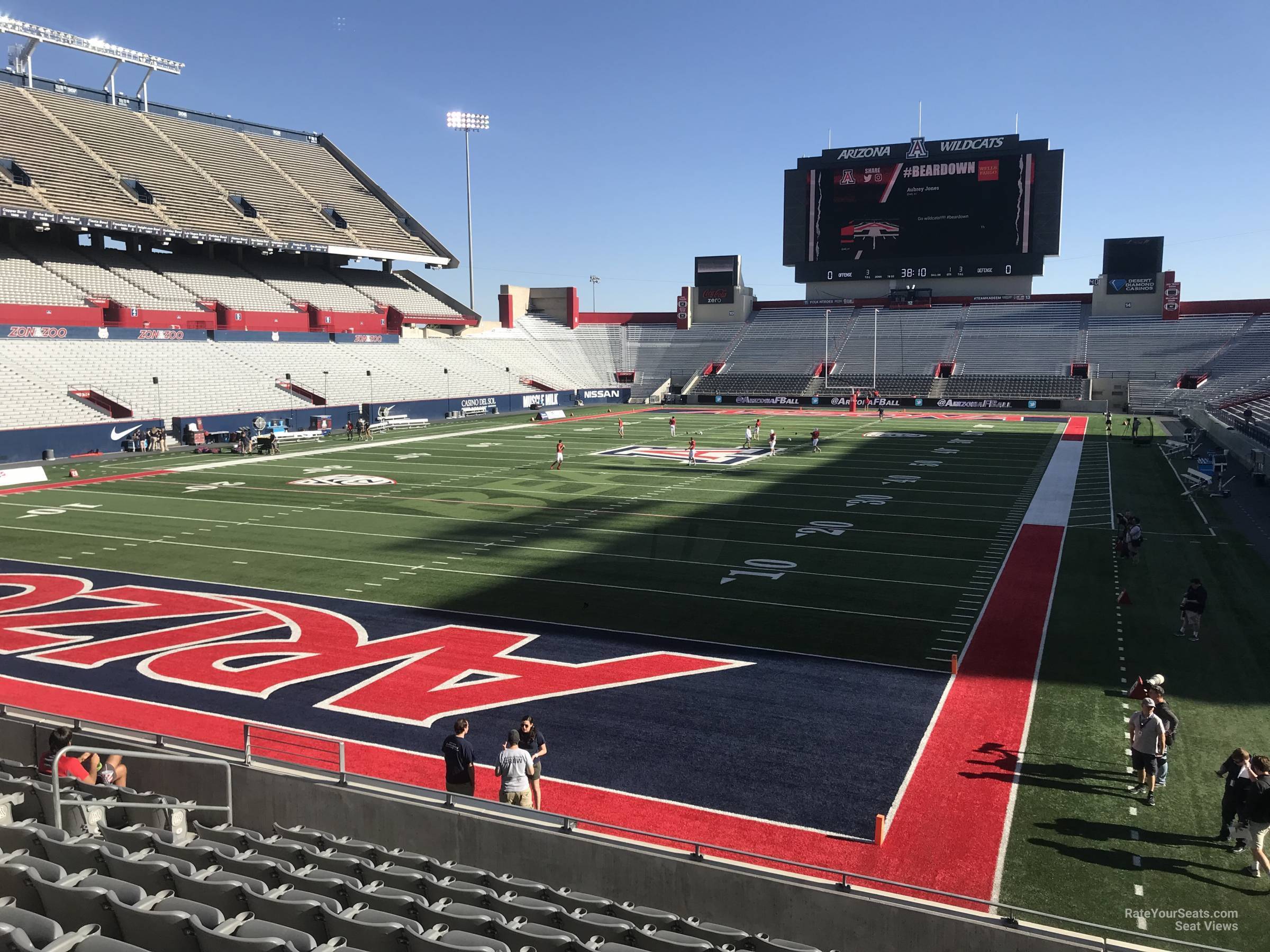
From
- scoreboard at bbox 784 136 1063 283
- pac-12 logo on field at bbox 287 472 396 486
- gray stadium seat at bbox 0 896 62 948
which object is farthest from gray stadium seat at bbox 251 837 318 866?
scoreboard at bbox 784 136 1063 283

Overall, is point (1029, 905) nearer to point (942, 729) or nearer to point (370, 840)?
point (942, 729)

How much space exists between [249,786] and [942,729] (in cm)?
804

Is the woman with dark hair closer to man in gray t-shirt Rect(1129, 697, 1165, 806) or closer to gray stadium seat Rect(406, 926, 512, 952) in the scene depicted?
gray stadium seat Rect(406, 926, 512, 952)

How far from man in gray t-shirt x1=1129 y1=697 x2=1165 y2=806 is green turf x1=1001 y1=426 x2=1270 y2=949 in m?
0.18

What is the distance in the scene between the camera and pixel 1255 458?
3153 cm

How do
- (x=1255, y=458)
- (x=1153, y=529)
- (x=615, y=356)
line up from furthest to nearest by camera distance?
1. (x=615, y=356)
2. (x=1255, y=458)
3. (x=1153, y=529)

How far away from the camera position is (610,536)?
23.2 m

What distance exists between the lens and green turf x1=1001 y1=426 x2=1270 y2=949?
8.22 metres

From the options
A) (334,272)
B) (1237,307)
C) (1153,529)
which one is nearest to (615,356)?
(334,272)

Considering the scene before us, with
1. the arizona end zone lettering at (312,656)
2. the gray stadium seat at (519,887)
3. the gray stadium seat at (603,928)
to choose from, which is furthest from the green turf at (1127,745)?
the arizona end zone lettering at (312,656)

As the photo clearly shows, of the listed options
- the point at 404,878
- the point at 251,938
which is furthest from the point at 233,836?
the point at 251,938

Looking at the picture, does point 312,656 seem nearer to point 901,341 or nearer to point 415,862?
point 415,862

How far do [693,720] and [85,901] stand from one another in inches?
305

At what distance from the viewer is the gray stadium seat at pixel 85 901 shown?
551 centimetres
